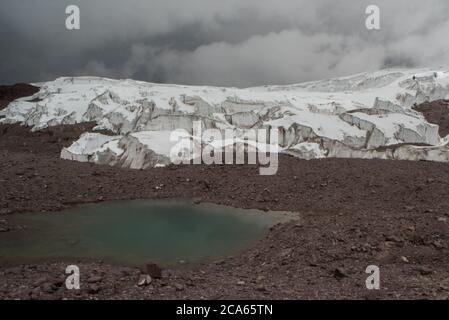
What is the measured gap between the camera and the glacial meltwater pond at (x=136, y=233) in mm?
13070

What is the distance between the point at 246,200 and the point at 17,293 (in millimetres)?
13966

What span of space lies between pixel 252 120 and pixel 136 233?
23.6m

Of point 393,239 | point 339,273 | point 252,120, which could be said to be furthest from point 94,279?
point 252,120

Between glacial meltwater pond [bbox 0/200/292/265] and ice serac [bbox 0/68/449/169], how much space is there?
7.30 m

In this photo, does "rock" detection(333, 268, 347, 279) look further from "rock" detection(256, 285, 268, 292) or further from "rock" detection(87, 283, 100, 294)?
"rock" detection(87, 283, 100, 294)

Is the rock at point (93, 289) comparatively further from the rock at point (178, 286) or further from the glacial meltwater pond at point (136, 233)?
the glacial meltwater pond at point (136, 233)

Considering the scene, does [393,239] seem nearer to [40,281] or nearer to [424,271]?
[424,271]

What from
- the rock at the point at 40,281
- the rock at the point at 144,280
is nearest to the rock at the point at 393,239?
the rock at the point at 144,280

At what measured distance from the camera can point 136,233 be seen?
52.6 feet

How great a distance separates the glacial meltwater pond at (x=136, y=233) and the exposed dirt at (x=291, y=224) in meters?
0.97

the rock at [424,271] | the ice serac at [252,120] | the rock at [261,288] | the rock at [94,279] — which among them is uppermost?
the ice serac at [252,120]

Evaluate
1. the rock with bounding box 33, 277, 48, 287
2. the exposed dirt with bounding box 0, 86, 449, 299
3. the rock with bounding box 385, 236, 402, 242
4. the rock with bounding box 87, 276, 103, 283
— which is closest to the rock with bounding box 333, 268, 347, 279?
the exposed dirt with bounding box 0, 86, 449, 299

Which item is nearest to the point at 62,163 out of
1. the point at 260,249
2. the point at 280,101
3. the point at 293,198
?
the point at 293,198
